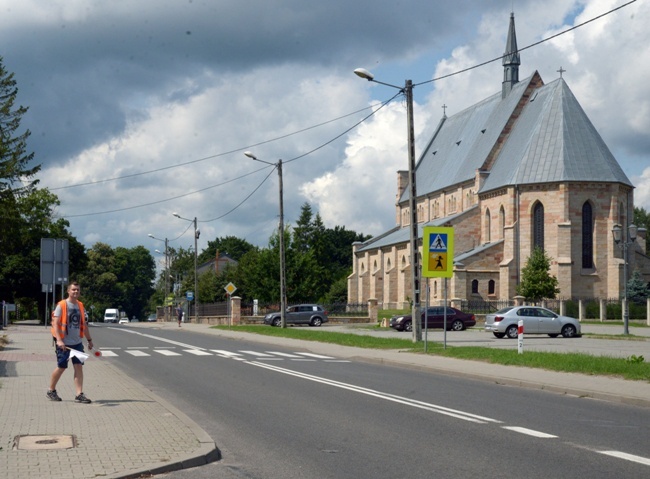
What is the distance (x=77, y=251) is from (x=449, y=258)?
219 feet

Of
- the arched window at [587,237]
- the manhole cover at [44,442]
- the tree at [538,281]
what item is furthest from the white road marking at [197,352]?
the arched window at [587,237]

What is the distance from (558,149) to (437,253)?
4780 cm

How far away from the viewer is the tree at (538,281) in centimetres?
6556

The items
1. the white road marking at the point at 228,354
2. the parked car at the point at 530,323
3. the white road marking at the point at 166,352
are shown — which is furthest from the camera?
the parked car at the point at 530,323

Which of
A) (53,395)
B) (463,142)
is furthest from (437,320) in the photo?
(463,142)

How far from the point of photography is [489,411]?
12438mm

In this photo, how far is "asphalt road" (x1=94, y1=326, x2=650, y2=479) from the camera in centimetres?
806

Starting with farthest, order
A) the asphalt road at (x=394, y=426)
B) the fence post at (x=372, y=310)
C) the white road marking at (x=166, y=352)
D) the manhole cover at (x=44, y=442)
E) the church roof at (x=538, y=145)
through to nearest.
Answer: the church roof at (x=538, y=145) → the fence post at (x=372, y=310) → the white road marking at (x=166, y=352) → the manhole cover at (x=44, y=442) → the asphalt road at (x=394, y=426)

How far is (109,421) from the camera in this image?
34.6 ft

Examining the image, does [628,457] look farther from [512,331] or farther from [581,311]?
[581,311]

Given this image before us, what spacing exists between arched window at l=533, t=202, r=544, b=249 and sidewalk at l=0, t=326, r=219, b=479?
194 feet

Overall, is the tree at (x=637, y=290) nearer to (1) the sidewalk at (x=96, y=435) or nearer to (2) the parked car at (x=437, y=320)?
(2) the parked car at (x=437, y=320)

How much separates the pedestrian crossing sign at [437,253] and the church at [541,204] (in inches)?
1634

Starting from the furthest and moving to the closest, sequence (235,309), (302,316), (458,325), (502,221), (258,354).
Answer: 1. (502,221)
2. (235,309)
3. (302,316)
4. (458,325)
5. (258,354)
